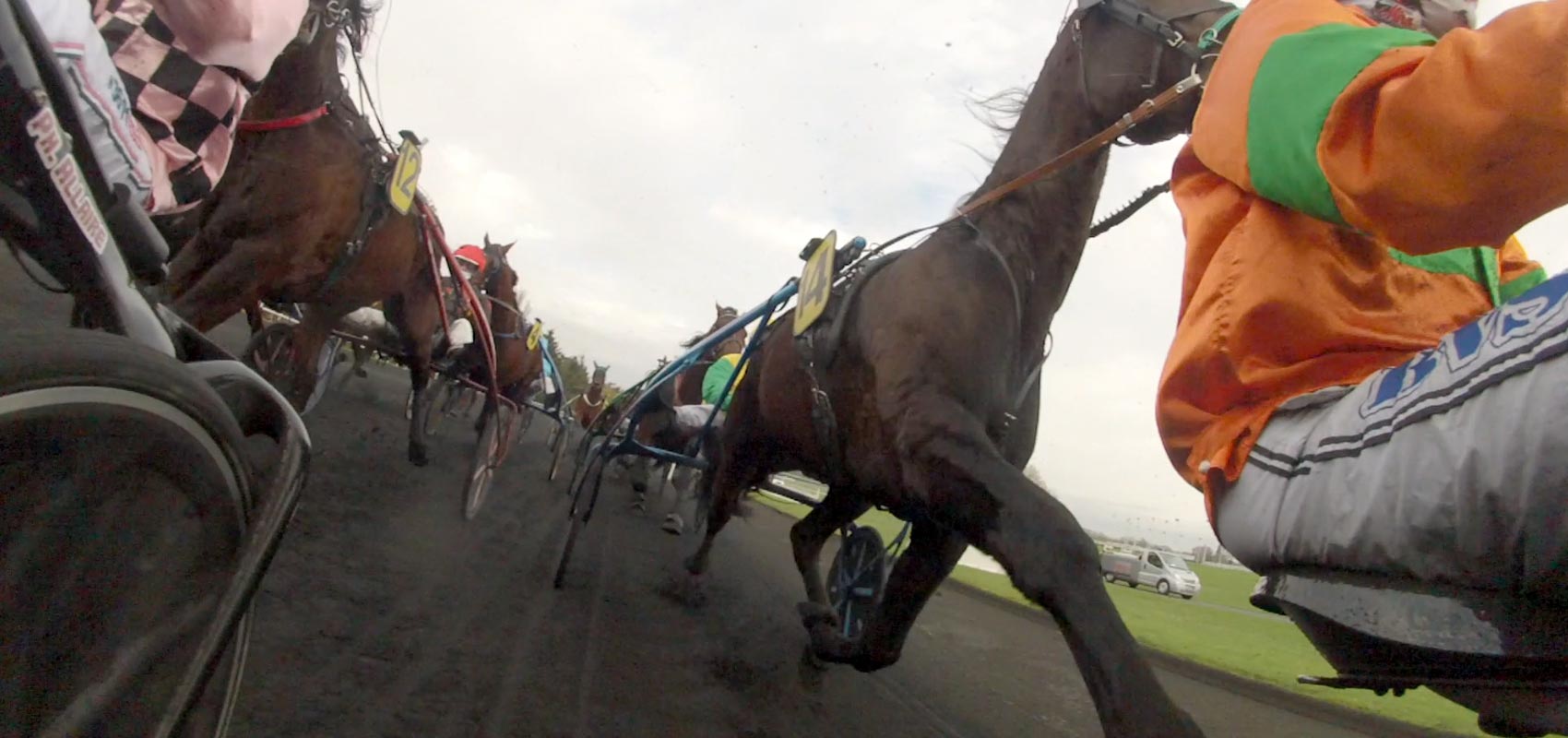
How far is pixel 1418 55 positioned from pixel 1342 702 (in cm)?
492

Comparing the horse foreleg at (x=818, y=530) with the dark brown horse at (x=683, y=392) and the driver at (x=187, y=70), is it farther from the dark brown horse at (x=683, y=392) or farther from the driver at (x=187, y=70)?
the driver at (x=187, y=70)

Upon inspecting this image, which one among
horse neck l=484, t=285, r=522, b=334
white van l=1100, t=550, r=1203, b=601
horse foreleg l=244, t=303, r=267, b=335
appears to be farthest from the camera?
white van l=1100, t=550, r=1203, b=601

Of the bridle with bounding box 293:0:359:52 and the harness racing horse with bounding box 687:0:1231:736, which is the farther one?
the bridle with bounding box 293:0:359:52

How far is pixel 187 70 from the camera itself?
178 centimetres

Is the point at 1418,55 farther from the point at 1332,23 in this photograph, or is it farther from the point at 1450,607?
the point at 1450,607

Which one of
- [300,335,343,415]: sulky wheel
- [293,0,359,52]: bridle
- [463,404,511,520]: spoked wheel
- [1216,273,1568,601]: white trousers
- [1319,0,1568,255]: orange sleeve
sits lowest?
[463,404,511,520]: spoked wheel

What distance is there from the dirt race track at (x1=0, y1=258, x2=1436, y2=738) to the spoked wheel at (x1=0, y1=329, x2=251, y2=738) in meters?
0.93

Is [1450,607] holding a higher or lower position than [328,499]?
higher

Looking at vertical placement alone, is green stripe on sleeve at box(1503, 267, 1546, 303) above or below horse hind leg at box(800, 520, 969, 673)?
above

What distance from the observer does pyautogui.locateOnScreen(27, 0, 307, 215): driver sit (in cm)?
170

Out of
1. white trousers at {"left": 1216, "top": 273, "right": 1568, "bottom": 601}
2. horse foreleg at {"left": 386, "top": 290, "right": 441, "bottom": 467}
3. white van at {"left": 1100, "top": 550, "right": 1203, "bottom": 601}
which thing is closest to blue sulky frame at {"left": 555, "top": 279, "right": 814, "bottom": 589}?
horse foreleg at {"left": 386, "top": 290, "right": 441, "bottom": 467}

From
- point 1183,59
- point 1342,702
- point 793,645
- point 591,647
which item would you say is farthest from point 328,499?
point 1342,702

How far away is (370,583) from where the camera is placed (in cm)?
326

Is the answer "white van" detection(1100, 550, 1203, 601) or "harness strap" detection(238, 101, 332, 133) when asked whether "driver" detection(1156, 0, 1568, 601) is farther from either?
"white van" detection(1100, 550, 1203, 601)
